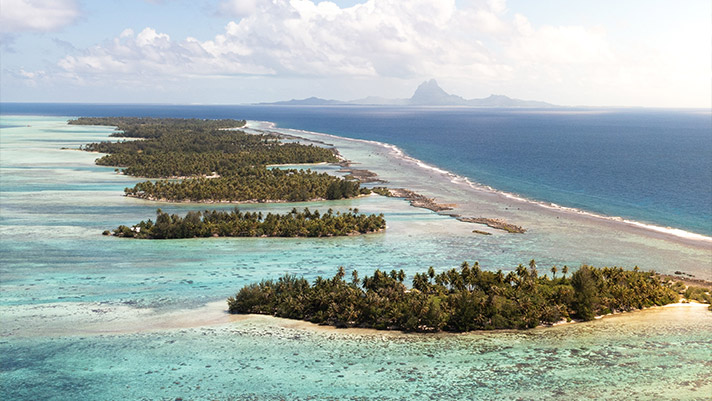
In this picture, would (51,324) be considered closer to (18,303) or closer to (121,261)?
(18,303)

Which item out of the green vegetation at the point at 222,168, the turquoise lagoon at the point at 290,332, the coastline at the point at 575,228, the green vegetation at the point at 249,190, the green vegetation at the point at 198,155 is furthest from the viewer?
the green vegetation at the point at 198,155

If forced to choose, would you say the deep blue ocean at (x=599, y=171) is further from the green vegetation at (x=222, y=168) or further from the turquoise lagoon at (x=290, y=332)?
the green vegetation at (x=222, y=168)

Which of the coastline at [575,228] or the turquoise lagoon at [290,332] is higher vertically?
the coastline at [575,228]

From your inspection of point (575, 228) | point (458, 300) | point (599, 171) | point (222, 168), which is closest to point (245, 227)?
point (458, 300)

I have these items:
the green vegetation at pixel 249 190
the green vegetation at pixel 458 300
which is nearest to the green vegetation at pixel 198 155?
the green vegetation at pixel 249 190

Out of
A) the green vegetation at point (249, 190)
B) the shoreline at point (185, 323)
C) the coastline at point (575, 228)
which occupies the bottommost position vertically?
the shoreline at point (185, 323)

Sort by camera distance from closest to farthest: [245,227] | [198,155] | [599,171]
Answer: [245,227] → [599,171] → [198,155]

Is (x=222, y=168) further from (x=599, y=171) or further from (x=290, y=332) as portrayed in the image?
(x=290, y=332)
